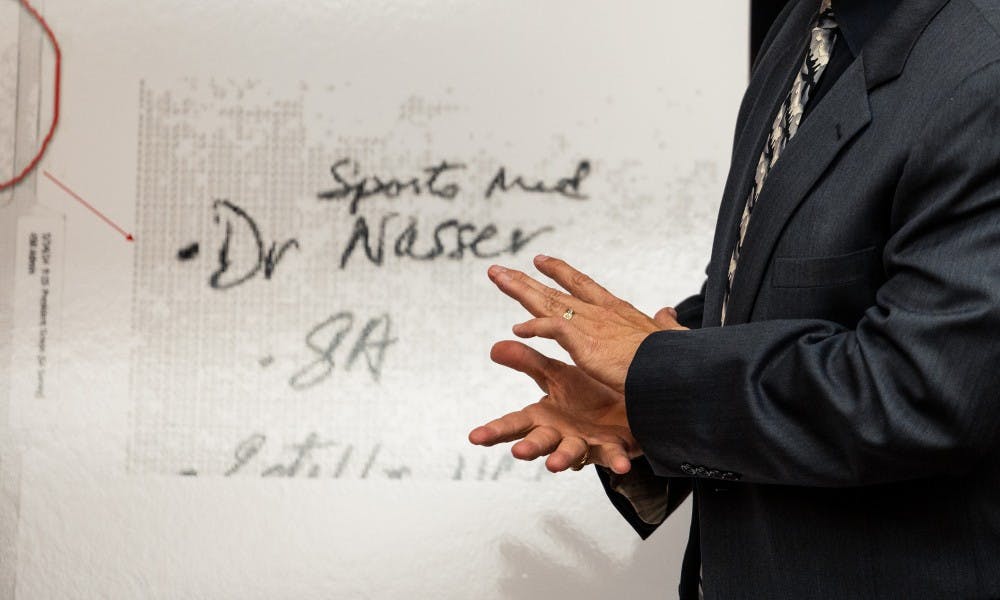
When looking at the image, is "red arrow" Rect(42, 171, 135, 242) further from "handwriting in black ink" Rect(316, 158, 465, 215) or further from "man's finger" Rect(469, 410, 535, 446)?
"man's finger" Rect(469, 410, 535, 446)

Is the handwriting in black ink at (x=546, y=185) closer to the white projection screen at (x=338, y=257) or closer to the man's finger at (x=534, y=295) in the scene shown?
the white projection screen at (x=338, y=257)

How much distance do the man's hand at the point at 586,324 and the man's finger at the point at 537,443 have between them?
0.07 m

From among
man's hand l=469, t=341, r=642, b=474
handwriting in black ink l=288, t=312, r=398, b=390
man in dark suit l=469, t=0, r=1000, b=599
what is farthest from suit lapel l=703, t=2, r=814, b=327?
handwriting in black ink l=288, t=312, r=398, b=390

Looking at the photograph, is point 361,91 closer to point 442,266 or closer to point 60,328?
point 442,266

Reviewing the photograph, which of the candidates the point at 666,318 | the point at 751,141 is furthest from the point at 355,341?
the point at 751,141

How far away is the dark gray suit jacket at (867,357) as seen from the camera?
658 millimetres

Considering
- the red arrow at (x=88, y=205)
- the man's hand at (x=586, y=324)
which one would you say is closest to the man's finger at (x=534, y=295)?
the man's hand at (x=586, y=324)

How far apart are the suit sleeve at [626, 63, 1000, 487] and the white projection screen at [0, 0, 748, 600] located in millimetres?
687

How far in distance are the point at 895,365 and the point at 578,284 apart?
297 mm

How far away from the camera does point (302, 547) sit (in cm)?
139

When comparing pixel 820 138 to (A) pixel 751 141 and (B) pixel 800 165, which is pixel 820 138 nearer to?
(B) pixel 800 165

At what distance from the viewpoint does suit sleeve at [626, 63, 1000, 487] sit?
650 millimetres

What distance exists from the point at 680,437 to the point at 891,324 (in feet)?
0.54

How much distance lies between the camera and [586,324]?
808 millimetres
